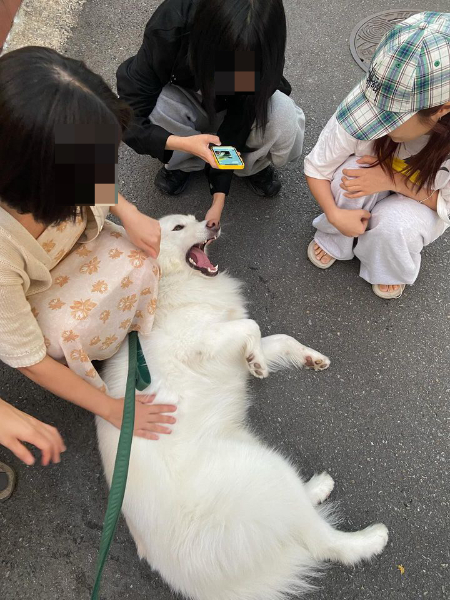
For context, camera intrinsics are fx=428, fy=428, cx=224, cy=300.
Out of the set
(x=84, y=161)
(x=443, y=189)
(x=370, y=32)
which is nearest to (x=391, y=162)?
(x=443, y=189)

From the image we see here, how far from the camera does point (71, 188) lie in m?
1.06

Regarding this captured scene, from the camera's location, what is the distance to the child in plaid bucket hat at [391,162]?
1.37 metres

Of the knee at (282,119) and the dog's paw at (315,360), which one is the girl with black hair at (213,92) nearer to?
the knee at (282,119)

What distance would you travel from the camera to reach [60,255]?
1.51 meters

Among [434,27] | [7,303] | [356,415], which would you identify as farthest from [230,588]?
[434,27]

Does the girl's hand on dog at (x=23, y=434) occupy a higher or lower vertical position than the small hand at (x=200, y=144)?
lower

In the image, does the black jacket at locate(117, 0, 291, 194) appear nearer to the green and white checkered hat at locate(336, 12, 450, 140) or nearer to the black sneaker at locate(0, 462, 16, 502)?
the green and white checkered hat at locate(336, 12, 450, 140)

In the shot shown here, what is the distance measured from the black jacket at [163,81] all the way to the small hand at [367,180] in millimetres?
539

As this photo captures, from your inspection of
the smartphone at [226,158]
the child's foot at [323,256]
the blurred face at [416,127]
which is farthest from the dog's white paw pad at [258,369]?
the blurred face at [416,127]

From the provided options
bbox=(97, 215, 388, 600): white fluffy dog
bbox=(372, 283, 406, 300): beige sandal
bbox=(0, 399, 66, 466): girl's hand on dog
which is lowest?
bbox=(97, 215, 388, 600): white fluffy dog

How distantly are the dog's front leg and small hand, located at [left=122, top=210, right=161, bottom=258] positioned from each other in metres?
0.44

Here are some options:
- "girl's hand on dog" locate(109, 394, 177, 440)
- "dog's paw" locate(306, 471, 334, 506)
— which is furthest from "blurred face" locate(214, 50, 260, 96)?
"dog's paw" locate(306, 471, 334, 506)

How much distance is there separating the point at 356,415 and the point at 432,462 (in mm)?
366

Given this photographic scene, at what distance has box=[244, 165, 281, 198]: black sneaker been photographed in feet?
8.17
